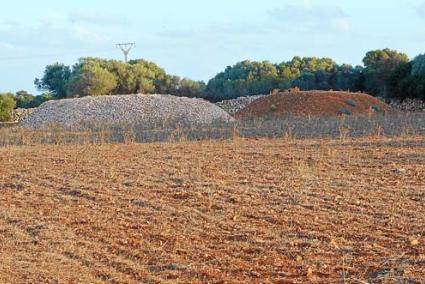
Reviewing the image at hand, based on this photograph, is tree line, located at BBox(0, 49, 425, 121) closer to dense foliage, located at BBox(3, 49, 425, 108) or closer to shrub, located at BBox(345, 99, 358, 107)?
dense foliage, located at BBox(3, 49, 425, 108)

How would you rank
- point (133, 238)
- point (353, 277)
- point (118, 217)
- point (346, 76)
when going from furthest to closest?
point (346, 76) < point (118, 217) < point (133, 238) < point (353, 277)

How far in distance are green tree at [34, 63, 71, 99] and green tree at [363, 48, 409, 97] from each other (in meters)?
20.2

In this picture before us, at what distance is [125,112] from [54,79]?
93.0 ft

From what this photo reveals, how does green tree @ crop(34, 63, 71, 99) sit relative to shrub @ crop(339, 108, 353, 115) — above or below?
above

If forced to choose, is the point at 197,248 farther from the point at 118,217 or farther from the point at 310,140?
the point at 310,140

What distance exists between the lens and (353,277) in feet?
19.7

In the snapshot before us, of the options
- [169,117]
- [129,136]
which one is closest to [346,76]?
[169,117]

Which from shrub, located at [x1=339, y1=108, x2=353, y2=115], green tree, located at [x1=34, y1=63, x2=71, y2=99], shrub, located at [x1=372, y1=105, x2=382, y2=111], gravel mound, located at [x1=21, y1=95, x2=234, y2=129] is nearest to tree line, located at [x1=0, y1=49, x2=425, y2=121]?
green tree, located at [x1=34, y1=63, x2=71, y2=99]

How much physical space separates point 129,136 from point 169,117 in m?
7.13

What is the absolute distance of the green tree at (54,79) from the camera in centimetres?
5331

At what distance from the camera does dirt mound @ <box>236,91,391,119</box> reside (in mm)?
27188

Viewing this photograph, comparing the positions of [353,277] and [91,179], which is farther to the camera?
[91,179]

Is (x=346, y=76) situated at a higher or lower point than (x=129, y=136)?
higher

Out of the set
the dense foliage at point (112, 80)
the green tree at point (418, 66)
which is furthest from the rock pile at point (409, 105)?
the dense foliage at point (112, 80)
